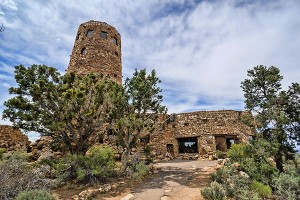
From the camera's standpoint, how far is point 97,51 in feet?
66.4

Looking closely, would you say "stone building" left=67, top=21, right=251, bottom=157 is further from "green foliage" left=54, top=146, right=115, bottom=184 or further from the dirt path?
"green foliage" left=54, top=146, right=115, bottom=184

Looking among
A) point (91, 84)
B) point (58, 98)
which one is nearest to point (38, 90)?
point (58, 98)

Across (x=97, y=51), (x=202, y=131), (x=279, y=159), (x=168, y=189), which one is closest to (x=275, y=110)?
(x=279, y=159)

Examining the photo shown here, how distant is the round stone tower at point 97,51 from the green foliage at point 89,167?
10.7 m

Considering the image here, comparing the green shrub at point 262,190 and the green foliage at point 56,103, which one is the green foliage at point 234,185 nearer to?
the green shrub at point 262,190

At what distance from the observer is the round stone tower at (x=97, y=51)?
64.4 ft

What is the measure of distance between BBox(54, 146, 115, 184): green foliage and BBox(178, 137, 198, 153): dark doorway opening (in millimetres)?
12026

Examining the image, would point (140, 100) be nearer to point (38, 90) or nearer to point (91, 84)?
point (91, 84)

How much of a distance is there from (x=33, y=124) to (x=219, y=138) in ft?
55.2

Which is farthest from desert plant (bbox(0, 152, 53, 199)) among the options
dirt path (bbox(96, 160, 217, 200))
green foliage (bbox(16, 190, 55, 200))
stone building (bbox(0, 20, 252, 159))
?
stone building (bbox(0, 20, 252, 159))

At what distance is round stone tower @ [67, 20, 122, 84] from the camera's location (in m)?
19.6

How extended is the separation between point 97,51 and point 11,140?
11454 mm

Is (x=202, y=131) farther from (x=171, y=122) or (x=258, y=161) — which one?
(x=258, y=161)

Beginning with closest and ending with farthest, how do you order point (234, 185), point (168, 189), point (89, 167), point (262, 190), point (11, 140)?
point (262, 190)
point (234, 185)
point (168, 189)
point (89, 167)
point (11, 140)
